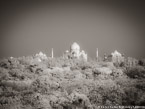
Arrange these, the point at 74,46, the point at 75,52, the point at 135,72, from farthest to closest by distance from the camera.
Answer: the point at 74,46 < the point at 75,52 < the point at 135,72

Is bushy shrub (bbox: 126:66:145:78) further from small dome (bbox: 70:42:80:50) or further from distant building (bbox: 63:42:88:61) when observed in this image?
small dome (bbox: 70:42:80:50)

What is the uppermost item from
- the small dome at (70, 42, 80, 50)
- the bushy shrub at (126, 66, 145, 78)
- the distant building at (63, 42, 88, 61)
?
the small dome at (70, 42, 80, 50)

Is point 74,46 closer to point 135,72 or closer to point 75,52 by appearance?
point 75,52

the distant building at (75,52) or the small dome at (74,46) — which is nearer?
the distant building at (75,52)

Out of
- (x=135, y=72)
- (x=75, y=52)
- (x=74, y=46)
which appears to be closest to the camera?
(x=135, y=72)

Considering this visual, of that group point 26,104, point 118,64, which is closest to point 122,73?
point 118,64

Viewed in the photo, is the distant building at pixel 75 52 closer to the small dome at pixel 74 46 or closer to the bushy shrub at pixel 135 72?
the small dome at pixel 74 46

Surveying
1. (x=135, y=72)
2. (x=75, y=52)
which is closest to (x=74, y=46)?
(x=75, y=52)

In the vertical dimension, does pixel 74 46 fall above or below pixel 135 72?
above

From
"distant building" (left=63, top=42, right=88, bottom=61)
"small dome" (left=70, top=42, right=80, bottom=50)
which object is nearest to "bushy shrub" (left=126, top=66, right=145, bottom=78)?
"distant building" (left=63, top=42, right=88, bottom=61)

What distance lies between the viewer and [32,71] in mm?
22359

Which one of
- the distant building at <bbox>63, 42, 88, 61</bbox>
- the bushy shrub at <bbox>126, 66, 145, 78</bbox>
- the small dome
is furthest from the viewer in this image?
the small dome

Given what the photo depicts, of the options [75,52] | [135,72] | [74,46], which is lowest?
[135,72]

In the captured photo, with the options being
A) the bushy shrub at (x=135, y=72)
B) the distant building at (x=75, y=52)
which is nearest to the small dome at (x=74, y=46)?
the distant building at (x=75, y=52)
